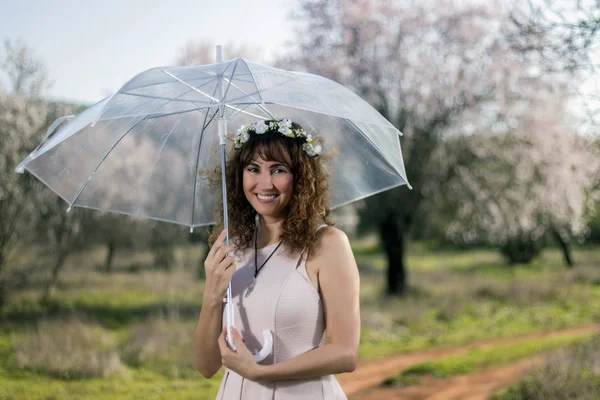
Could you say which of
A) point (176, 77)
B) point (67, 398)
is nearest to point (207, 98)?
point (176, 77)

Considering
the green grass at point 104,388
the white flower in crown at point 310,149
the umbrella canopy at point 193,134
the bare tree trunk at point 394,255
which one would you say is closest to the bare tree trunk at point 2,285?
the green grass at point 104,388

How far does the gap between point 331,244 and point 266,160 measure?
0.43 meters

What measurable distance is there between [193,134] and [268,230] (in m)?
0.87

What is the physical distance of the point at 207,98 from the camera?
2602 millimetres

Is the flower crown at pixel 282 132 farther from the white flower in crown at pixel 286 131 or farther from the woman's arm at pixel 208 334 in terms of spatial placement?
the woman's arm at pixel 208 334

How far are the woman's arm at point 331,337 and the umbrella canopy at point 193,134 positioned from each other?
0.60m

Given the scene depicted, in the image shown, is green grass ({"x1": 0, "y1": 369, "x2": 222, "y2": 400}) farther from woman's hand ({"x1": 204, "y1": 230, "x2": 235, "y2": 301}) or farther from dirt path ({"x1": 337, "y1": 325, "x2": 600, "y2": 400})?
woman's hand ({"x1": 204, "y1": 230, "x2": 235, "y2": 301})

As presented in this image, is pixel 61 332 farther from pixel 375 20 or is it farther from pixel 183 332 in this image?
pixel 375 20

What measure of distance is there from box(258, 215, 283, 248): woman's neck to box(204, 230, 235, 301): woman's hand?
31 centimetres

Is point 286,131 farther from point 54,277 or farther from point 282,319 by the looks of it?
point 54,277

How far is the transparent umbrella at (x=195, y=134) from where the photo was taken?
2.41 meters

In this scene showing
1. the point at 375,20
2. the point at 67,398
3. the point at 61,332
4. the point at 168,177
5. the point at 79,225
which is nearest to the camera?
the point at 168,177

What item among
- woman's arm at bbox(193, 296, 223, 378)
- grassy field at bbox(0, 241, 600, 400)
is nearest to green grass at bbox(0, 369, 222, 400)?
grassy field at bbox(0, 241, 600, 400)

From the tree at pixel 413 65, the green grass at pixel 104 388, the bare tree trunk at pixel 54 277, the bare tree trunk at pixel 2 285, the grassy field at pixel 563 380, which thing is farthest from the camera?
the tree at pixel 413 65
